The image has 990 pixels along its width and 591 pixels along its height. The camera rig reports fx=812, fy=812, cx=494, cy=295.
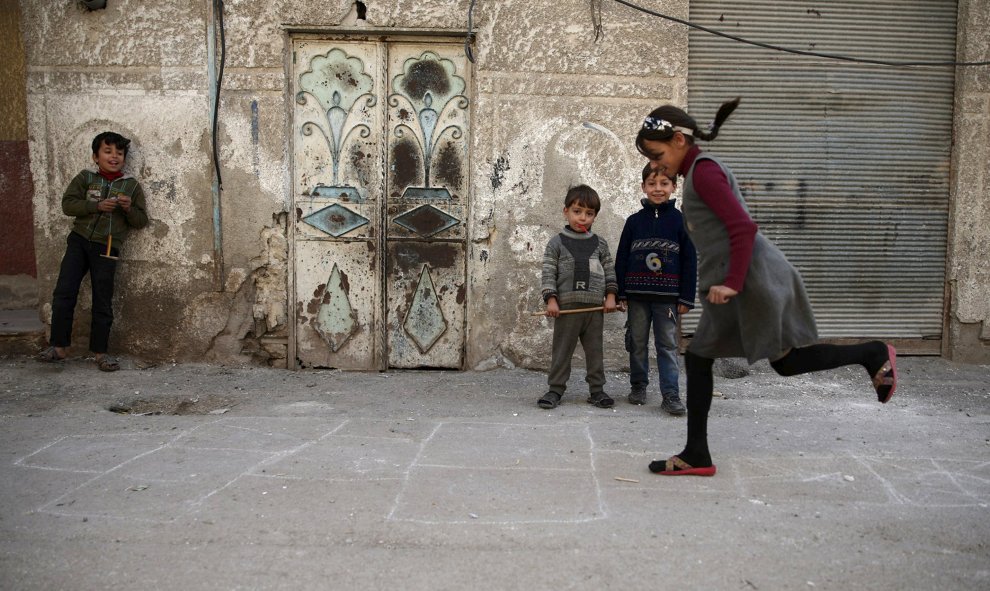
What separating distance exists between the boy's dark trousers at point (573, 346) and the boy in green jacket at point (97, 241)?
3.05 m

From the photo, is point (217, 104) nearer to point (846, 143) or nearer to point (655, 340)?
point (655, 340)

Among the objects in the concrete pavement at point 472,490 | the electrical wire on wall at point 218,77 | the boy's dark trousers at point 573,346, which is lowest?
the concrete pavement at point 472,490

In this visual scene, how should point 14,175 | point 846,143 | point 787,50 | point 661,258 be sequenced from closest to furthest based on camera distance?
point 661,258 → point 787,50 → point 846,143 → point 14,175

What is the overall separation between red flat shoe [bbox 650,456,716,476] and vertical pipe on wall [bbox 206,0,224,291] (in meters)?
3.57

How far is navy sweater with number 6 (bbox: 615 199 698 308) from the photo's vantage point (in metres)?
4.84

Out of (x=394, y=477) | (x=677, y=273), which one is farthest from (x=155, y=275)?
(x=677, y=273)

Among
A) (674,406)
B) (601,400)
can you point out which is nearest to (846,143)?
(674,406)

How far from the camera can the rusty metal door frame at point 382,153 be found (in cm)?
565

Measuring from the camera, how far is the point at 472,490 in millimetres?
3395

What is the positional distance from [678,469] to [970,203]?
→ 399 centimetres

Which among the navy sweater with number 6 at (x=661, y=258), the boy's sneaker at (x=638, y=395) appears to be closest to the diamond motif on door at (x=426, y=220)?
the navy sweater with number 6 at (x=661, y=258)

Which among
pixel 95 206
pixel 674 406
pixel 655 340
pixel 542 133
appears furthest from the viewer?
pixel 542 133

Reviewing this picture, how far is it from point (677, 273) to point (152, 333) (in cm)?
370

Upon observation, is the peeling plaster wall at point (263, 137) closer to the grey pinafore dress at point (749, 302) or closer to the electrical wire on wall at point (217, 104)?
the electrical wire on wall at point (217, 104)
